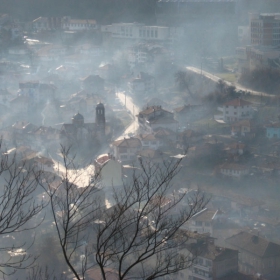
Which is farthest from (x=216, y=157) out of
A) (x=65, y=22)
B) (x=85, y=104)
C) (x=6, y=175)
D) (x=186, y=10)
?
(x=65, y=22)

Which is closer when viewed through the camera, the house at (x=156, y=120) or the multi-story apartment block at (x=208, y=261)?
the multi-story apartment block at (x=208, y=261)

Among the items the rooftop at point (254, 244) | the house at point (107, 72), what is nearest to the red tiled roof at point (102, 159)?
the rooftop at point (254, 244)

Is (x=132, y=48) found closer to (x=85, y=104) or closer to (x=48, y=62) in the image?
(x=48, y=62)

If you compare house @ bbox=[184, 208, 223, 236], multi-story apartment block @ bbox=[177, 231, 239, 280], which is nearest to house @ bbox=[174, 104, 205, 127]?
house @ bbox=[184, 208, 223, 236]

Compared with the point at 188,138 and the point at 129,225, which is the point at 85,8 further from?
the point at 129,225

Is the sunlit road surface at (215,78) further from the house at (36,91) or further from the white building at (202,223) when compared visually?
the white building at (202,223)

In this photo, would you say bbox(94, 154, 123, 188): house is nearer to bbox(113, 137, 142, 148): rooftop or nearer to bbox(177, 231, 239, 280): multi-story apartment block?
bbox(113, 137, 142, 148): rooftop
